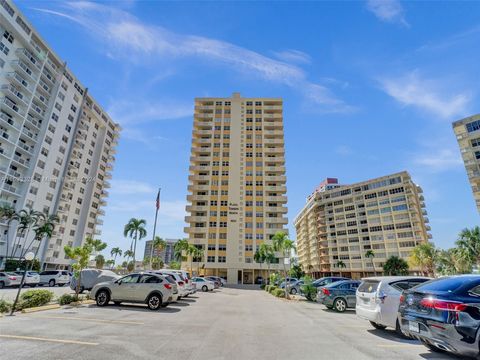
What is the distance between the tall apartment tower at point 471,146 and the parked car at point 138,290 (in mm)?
56903

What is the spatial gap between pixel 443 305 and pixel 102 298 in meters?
14.8

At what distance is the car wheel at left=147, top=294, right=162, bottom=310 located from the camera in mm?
13133

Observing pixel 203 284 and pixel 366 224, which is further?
pixel 366 224

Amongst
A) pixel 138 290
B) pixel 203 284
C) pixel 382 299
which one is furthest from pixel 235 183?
pixel 382 299

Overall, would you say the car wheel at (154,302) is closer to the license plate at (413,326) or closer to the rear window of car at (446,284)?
the license plate at (413,326)

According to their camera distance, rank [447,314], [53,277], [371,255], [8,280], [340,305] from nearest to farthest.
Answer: [447,314], [340,305], [8,280], [53,277], [371,255]

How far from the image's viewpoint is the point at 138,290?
44.6ft

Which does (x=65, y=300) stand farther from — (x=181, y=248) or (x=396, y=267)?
(x=396, y=267)

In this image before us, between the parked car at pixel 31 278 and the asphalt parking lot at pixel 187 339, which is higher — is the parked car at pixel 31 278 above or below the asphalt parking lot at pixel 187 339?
above

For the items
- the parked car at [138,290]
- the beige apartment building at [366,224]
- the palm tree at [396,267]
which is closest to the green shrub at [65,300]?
the parked car at [138,290]

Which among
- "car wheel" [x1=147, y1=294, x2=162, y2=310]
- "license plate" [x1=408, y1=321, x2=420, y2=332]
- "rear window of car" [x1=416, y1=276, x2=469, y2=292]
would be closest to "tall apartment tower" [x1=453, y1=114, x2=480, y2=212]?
"rear window of car" [x1=416, y1=276, x2=469, y2=292]

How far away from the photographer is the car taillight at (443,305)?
527 cm

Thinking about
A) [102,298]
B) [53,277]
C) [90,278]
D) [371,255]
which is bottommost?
[102,298]

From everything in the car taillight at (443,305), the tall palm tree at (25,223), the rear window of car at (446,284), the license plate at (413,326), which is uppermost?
the tall palm tree at (25,223)
